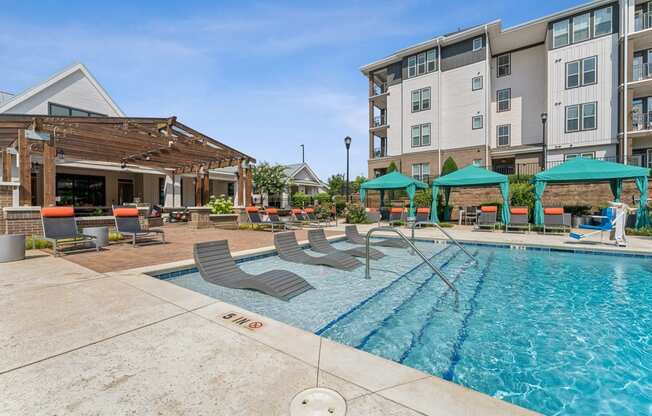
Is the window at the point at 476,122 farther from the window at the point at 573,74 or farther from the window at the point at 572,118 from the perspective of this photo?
the window at the point at 573,74

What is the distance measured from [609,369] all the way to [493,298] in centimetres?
220

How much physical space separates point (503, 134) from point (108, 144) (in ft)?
87.2

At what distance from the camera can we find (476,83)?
2389cm

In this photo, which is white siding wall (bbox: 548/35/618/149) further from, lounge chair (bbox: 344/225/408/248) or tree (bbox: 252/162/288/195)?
tree (bbox: 252/162/288/195)

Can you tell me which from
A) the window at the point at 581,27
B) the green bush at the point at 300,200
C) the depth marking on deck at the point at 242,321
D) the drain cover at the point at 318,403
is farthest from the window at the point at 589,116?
the drain cover at the point at 318,403

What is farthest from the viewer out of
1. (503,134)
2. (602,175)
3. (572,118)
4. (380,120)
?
(380,120)

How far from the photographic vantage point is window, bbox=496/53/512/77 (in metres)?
24.8

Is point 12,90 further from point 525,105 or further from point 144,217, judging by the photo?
point 525,105

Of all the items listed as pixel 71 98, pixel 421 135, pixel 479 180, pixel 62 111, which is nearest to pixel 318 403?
pixel 479 180

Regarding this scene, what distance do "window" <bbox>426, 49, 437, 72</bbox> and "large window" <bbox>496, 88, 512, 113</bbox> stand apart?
18.7ft

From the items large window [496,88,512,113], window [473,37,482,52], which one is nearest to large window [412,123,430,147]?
large window [496,88,512,113]

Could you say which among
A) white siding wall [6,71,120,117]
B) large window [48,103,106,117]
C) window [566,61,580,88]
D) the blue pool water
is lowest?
the blue pool water

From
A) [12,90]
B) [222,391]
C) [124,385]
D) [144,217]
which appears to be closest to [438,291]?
[222,391]

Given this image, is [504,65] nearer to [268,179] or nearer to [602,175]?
[602,175]
